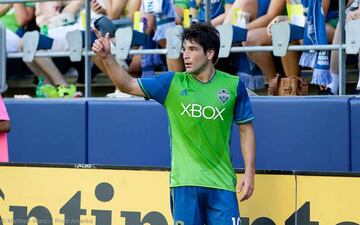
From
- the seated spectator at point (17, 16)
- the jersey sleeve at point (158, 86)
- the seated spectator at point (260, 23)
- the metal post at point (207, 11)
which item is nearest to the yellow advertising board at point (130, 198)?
the jersey sleeve at point (158, 86)

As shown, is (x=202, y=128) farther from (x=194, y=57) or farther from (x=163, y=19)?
(x=163, y=19)

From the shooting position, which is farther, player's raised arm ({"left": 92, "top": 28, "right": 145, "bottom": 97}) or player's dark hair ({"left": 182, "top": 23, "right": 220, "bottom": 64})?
player's dark hair ({"left": 182, "top": 23, "right": 220, "bottom": 64})

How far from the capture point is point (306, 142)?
7.51m

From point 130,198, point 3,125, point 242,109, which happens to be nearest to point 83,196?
point 130,198

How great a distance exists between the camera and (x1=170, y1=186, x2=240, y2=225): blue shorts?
232 inches

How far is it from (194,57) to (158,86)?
0.99 feet

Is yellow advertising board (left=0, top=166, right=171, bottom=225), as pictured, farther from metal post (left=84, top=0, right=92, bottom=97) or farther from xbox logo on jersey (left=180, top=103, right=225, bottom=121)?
metal post (left=84, top=0, right=92, bottom=97)

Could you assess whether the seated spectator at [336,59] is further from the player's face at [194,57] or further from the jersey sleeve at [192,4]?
the player's face at [194,57]

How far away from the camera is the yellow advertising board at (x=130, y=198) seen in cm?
618

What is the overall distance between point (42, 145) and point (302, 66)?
2.49m

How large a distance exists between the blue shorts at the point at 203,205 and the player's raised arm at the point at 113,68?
686 mm

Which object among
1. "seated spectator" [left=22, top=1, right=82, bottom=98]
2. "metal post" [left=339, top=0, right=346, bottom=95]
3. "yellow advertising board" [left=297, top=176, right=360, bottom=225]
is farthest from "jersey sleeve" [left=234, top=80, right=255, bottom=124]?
"seated spectator" [left=22, top=1, right=82, bottom=98]

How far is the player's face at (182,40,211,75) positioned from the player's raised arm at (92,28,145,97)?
35cm

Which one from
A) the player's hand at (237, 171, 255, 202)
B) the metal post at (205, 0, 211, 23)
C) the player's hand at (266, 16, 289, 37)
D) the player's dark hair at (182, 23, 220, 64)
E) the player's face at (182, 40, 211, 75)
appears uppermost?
the metal post at (205, 0, 211, 23)
